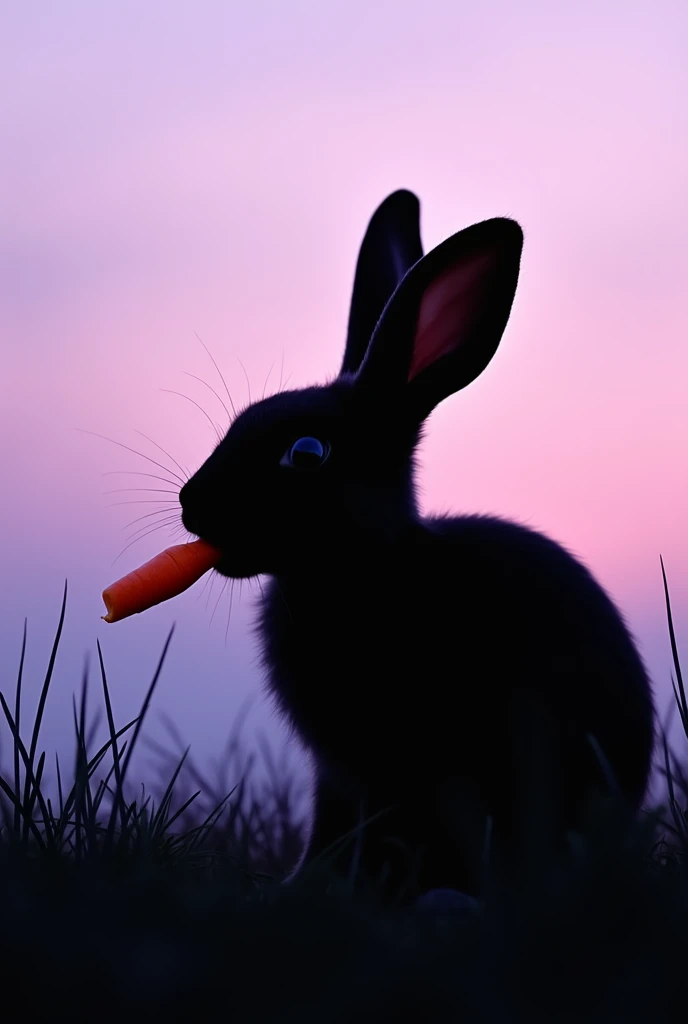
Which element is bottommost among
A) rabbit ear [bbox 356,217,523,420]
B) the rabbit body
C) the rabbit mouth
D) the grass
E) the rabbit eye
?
the grass

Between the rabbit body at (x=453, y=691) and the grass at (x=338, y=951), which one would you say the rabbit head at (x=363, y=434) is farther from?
the grass at (x=338, y=951)

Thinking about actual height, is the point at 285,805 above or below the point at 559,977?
above

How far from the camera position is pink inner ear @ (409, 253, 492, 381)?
325 centimetres

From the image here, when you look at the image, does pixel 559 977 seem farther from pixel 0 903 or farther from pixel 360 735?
pixel 360 735

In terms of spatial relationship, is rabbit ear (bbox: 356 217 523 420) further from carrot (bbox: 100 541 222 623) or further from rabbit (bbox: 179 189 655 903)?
carrot (bbox: 100 541 222 623)

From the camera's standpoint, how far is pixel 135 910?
1.45 m

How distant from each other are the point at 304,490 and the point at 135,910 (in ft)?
5.85

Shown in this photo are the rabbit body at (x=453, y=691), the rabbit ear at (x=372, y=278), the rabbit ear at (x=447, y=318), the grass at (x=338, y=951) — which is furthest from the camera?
the rabbit ear at (x=372, y=278)

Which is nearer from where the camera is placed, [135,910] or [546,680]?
[135,910]

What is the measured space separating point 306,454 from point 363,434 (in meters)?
0.22

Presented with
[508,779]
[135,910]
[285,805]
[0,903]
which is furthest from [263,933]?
[285,805]

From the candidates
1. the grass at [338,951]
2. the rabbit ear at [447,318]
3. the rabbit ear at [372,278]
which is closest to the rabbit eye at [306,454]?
the rabbit ear at [447,318]

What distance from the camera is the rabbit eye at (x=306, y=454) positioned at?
3.14 m

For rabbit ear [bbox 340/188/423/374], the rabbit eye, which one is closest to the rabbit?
the rabbit eye
